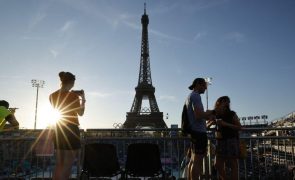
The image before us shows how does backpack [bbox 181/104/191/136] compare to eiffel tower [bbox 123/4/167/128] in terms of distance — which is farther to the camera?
eiffel tower [bbox 123/4/167/128]

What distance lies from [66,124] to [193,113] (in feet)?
6.59

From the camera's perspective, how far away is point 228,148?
19.0 ft

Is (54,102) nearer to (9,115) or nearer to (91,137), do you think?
(9,115)

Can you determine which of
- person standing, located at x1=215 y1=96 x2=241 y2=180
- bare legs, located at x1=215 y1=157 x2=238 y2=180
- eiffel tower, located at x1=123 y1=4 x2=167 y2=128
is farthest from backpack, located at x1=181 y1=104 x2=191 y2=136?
eiffel tower, located at x1=123 y1=4 x2=167 y2=128

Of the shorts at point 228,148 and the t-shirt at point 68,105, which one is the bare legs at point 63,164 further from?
the shorts at point 228,148

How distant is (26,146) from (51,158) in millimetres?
637

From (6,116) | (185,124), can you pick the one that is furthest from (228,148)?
(6,116)

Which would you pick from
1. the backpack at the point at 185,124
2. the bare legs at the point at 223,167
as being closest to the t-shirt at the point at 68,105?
the backpack at the point at 185,124

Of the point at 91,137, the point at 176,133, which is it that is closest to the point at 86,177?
the point at 91,137

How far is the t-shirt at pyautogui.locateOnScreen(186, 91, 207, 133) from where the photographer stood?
515 centimetres

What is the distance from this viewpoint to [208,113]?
16.8ft

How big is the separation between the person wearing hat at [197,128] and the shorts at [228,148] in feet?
2.58

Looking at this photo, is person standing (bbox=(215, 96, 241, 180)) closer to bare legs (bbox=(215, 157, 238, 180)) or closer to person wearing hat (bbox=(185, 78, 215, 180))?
bare legs (bbox=(215, 157, 238, 180))

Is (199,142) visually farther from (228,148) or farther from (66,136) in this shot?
(66,136)
